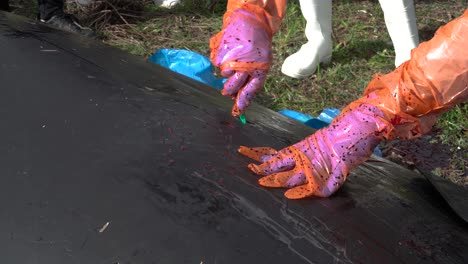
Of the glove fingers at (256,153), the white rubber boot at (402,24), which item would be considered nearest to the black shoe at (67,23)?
the white rubber boot at (402,24)

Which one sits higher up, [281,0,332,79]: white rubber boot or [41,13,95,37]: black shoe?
[281,0,332,79]: white rubber boot

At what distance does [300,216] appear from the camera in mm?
1141

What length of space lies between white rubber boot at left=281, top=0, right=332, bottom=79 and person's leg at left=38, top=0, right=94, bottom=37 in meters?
1.08

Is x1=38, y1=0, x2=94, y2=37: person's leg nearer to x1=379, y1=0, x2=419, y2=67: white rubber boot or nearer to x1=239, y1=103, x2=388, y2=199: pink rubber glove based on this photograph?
x1=379, y1=0, x2=419, y2=67: white rubber boot

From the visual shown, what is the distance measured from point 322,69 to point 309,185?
1766 mm

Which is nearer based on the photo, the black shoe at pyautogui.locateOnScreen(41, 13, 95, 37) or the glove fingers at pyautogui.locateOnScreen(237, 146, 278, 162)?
the glove fingers at pyautogui.locateOnScreen(237, 146, 278, 162)

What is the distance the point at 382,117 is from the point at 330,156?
13 cm

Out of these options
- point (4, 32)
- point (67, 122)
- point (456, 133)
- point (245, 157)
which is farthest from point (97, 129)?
point (456, 133)

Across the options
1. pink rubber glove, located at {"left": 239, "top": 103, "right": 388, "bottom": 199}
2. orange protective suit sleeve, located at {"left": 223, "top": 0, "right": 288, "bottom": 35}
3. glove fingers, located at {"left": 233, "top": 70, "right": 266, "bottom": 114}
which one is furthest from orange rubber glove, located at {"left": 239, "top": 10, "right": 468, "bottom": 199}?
orange protective suit sleeve, located at {"left": 223, "top": 0, "right": 288, "bottom": 35}

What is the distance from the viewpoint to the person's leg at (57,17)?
3070 mm

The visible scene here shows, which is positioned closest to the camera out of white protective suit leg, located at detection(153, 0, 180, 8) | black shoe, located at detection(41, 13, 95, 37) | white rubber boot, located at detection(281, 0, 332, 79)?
white rubber boot, located at detection(281, 0, 332, 79)

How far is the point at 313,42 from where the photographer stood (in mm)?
2840

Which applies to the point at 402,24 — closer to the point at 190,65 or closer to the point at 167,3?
the point at 190,65

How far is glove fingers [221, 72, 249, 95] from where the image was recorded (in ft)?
4.61
